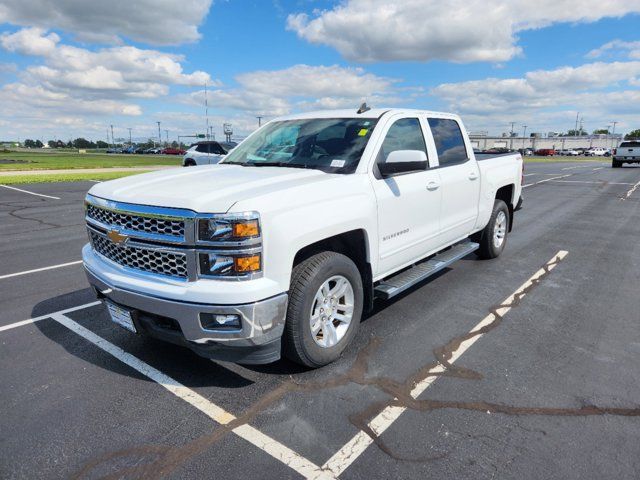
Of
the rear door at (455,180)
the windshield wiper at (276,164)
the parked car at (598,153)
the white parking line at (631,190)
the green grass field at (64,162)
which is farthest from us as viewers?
the parked car at (598,153)

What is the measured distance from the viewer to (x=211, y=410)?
3010 mm

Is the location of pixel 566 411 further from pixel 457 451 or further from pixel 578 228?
pixel 578 228

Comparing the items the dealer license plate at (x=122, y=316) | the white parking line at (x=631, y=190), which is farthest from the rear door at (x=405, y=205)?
the white parking line at (x=631, y=190)

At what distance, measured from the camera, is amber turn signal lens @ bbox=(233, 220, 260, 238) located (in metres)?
2.77

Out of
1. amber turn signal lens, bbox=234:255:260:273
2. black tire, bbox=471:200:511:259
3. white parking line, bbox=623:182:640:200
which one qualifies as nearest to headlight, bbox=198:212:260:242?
amber turn signal lens, bbox=234:255:260:273

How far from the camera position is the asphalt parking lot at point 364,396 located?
8.32 ft

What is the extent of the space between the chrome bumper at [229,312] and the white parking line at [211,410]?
451 mm

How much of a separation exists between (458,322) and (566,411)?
1505mm

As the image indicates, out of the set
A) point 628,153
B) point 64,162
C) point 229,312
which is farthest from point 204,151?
point 628,153

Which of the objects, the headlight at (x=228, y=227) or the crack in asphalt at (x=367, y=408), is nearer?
the crack in asphalt at (x=367, y=408)

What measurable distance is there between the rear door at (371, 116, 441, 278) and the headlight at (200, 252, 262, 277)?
1365 mm

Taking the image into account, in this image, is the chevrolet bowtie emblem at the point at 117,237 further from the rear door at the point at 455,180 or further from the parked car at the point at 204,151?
the parked car at the point at 204,151

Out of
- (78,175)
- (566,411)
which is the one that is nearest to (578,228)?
(566,411)

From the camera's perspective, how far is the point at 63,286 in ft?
18.1
